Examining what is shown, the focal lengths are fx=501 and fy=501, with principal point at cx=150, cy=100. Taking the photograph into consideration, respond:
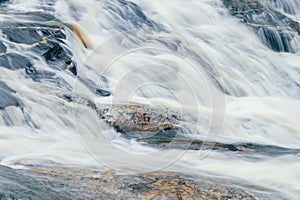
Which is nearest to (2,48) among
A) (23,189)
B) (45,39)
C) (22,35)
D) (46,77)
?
(22,35)

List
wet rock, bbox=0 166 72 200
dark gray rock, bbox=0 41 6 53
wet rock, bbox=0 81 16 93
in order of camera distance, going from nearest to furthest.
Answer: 1. wet rock, bbox=0 166 72 200
2. wet rock, bbox=0 81 16 93
3. dark gray rock, bbox=0 41 6 53

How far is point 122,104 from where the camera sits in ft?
22.8

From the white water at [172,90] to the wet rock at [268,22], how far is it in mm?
239

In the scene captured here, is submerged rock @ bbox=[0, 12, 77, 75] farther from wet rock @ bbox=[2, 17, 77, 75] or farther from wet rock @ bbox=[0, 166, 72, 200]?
wet rock @ bbox=[0, 166, 72, 200]

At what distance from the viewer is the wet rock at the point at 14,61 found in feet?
24.6

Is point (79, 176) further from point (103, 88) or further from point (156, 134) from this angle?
point (103, 88)

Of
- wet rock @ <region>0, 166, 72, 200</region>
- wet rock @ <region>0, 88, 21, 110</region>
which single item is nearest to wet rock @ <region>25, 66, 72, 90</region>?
wet rock @ <region>0, 88, 21, 110</region>

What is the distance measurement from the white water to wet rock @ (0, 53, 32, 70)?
0.59 ft

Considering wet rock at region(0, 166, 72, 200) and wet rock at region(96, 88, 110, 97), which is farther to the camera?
wet rock at region(96, 88, 110, 97)

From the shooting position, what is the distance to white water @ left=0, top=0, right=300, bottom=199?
5676mm

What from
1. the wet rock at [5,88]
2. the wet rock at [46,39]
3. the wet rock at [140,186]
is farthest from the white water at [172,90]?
the wet rock at [140,186]

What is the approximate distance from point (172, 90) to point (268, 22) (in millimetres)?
4838

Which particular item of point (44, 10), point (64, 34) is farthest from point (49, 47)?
point (44, 10)

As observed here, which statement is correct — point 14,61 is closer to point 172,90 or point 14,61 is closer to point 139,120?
point 139,120
